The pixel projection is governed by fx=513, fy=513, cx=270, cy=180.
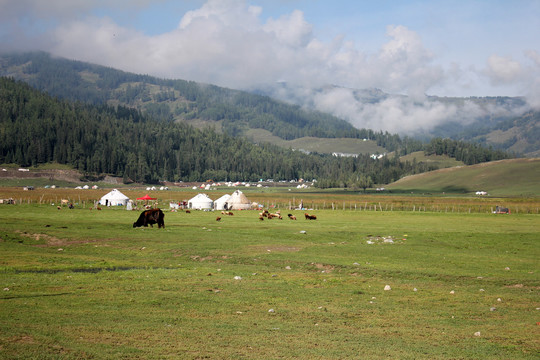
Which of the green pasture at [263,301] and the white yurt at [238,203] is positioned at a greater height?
the white yurt at [238,203]

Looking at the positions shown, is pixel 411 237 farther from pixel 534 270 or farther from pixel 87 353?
pixel 87 353

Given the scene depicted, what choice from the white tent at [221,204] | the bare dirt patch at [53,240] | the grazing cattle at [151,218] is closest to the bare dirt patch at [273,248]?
the bare dirt patch at [53,240]

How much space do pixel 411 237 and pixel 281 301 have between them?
25.6 metres

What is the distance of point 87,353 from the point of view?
9.86 metres

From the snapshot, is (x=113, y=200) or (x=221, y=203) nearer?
(x=221, y=203)

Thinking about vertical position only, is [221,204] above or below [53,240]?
above

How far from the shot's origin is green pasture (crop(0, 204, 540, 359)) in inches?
429

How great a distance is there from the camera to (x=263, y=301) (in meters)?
16.2

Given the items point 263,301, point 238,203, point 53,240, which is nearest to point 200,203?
point 238,203

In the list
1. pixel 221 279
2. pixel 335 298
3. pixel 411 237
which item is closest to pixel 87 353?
pixel 335 298

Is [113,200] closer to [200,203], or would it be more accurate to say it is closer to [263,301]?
[200,203]

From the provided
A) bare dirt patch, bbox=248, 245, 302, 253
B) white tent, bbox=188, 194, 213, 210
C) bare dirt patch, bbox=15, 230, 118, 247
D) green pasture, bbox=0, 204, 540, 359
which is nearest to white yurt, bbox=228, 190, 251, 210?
white tent, bbox=188, 194, 213, 210

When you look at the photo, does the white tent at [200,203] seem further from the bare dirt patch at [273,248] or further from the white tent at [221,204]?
the bare dirt patch at [273,248]

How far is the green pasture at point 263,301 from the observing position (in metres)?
10.9
